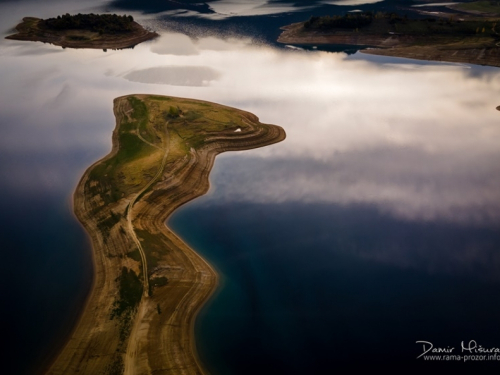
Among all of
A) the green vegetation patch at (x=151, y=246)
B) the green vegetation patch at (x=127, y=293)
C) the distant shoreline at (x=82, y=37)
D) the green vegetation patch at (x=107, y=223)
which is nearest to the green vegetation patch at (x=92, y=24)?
the distant shoreline at (x=82, y=37)

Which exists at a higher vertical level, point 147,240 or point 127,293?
point 147,240

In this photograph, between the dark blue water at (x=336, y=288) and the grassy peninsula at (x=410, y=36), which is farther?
the grassy peninsula at (x=410, y=36)

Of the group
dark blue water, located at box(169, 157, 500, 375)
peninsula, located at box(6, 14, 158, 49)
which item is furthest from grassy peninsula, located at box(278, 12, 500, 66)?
dark blue water, located at box(169, 157, 500, 375)

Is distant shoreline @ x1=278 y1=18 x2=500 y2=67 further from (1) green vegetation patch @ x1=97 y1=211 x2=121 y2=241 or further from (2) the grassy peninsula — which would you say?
(1) green vegetation patch @ x1=97 y1=211 x2=121 y2=241

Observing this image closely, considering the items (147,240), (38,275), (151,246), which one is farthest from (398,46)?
(38,275)

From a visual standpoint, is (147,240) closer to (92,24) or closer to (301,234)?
(301,234)

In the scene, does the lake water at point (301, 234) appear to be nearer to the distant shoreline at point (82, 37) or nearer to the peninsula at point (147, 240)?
the peninsula at point (147, 240)

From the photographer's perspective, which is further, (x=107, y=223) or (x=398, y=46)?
(x=398, y=46)
